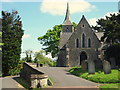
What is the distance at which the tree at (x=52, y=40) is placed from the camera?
6400cm

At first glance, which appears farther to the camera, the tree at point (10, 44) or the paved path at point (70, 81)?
the tree at point (10, 44)

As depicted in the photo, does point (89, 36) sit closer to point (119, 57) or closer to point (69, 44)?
point (69, 44)

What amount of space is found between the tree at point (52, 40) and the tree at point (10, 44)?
21869 mm

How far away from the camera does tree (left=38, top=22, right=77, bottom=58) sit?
64000 mm

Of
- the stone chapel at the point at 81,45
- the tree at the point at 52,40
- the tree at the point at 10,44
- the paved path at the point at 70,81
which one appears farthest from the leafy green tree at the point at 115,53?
the tree at the point at 52,40

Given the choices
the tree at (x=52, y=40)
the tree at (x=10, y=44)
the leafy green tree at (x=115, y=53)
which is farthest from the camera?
the tree at (x=52, y=40)

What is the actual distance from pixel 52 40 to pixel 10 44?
1075 inches

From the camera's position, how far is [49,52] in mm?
65875

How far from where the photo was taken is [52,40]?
64.9m

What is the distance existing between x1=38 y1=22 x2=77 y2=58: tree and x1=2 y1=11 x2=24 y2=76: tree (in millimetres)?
21869

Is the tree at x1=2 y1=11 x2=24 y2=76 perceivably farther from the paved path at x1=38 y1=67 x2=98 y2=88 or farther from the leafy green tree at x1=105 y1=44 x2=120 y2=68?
the leafy green tree at x1=105 y1=44 x2=120 y2=68

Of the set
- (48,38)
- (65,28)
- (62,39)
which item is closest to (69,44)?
(62,39)

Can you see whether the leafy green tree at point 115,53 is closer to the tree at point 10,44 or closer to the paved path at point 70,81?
the paved path at point 70,81

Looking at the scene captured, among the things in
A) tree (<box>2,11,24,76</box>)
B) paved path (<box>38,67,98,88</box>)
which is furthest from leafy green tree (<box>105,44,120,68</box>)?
tree (<box>2,11,24,76</box>)
